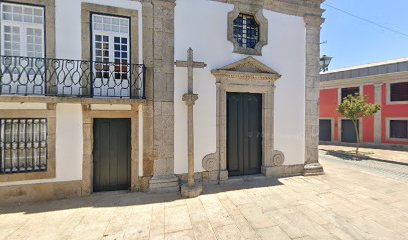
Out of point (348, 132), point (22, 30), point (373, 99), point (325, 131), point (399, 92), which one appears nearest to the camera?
point (22, 30)

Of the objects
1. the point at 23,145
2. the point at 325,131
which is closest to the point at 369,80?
the point at 325,131

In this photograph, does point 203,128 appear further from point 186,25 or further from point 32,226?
point 32,226

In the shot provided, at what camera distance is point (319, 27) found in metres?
7.76

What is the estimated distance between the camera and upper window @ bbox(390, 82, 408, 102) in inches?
573

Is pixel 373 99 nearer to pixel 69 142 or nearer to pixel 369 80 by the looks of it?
pixel 369 80

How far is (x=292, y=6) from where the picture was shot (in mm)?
7398

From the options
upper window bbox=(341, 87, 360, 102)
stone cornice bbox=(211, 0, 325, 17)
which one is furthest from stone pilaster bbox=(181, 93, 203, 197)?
upper window bbox=(341, 87, 360, 102)

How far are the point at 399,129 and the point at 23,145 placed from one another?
67.1 feet

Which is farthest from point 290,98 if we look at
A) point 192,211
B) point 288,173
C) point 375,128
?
point 375,128

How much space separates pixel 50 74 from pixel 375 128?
19.7 meters

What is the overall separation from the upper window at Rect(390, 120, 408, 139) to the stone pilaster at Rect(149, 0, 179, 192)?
16821 millimetres

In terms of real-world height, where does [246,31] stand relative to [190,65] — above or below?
above

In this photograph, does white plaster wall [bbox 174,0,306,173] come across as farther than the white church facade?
Yes

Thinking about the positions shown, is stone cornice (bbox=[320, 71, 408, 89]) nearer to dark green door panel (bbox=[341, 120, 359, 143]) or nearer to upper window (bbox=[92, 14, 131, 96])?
dark green door panel (bbox=[341, 120, 359, 143])
